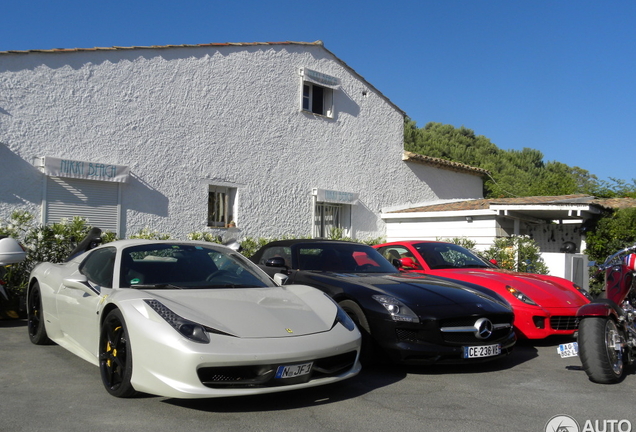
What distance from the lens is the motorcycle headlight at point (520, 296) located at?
7096 millimetres

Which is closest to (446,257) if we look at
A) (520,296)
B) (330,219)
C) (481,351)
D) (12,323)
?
(520,296)

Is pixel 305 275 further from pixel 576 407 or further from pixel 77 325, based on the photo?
pixel 576 407

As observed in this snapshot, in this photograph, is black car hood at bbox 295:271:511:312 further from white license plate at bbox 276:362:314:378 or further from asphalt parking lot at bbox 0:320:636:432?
white license plate at bbox 276:362:314:378

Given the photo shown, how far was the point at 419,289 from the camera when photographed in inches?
239

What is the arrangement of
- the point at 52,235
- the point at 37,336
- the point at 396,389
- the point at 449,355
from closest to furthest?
the point at 396,389
the point at 449,355
the point at 37,336
the point at 52,235

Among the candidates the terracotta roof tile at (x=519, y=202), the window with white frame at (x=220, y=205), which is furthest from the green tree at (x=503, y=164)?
the window with white frame at (x=220, y=205)

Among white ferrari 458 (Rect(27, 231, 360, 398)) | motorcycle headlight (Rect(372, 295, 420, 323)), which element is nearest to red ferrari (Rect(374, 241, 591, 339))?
Result: motorcycle headlight (Rect(372, 295, 420, 323))

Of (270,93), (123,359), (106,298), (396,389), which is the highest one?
(270,93)

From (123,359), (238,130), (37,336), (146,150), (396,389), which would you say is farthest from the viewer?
(238,130)

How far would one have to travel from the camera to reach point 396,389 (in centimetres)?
498

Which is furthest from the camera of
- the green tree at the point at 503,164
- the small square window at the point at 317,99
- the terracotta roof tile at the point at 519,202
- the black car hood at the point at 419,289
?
the green tree at the point at 503,164

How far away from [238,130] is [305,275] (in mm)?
8022

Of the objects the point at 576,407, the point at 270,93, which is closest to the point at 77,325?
the point at 576,407

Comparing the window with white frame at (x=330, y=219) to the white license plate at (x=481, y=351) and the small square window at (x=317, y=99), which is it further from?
the white license plate at (x=481, y=351)
